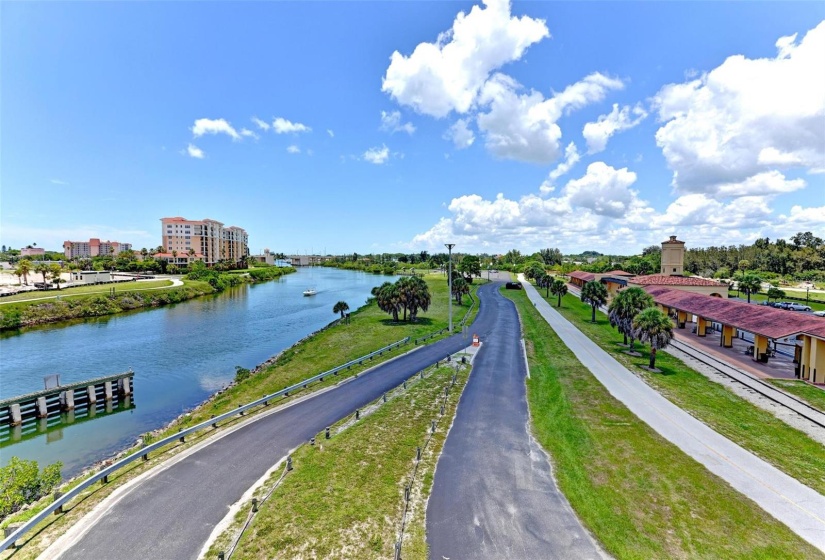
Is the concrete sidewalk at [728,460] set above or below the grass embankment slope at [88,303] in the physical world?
below

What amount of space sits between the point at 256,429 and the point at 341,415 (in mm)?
4577

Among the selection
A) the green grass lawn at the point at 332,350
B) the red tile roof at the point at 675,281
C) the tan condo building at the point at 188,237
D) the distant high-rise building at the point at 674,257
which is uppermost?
the tan condo building at the point at 188,237

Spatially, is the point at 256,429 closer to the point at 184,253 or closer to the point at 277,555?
the point at 277,555

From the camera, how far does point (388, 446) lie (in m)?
17.5

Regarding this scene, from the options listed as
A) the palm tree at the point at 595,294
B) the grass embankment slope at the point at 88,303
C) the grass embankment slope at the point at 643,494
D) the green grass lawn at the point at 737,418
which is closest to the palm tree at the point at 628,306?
the green grass lawn at the point at 737,418

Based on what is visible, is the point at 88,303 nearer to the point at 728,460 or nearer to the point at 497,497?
the point at 497,497

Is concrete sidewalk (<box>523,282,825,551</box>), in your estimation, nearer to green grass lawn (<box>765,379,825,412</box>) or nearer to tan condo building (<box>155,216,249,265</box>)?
→ green grass lawn (<box>765,379,825,412</box>)

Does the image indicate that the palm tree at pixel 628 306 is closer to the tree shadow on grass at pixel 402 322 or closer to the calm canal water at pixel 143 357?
the tree shadow on grass at pixel 402 322

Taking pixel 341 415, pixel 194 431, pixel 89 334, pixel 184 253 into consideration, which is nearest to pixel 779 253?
pixel 341 415

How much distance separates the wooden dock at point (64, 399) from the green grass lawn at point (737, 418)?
1677 inches

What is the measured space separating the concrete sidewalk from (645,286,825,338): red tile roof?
12.6m

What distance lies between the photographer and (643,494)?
14281mm

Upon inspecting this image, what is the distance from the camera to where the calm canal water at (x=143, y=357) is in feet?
81.5

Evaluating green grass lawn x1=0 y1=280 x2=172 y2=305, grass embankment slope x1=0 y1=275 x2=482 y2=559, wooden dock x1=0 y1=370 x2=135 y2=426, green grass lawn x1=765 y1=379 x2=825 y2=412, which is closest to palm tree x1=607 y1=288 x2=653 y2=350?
green grass lawn x1=765 y1=379 x2=825 y2=412
